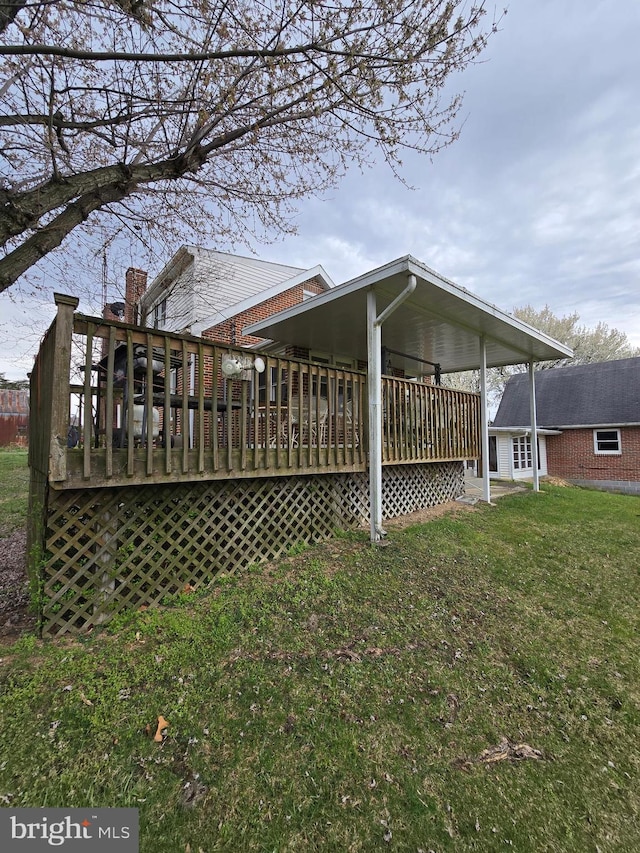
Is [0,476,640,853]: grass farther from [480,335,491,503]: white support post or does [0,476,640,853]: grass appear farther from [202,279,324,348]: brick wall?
[202,279,324,348]: brick wall

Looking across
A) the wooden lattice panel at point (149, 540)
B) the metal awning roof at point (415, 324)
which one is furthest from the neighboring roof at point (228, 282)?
the wooden lattice panel at point (149, 540)

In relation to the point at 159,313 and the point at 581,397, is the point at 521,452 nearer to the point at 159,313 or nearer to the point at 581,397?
the point at 581,397

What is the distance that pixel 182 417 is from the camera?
147 inches

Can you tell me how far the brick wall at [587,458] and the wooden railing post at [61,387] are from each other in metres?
20.0

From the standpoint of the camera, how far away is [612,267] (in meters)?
25.6

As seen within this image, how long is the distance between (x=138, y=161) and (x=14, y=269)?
2.11 meters

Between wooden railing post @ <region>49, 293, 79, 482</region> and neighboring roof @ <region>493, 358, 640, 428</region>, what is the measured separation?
65.5ft

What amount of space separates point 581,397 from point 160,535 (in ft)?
68.1

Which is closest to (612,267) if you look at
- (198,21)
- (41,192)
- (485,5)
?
(485,5)

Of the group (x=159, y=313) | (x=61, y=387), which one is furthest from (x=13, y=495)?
(x=61, y=387)

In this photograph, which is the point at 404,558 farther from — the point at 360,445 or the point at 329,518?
the point at 360,445

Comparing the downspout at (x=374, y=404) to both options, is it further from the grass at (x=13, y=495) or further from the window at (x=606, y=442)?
the window at (x=606, y=442)

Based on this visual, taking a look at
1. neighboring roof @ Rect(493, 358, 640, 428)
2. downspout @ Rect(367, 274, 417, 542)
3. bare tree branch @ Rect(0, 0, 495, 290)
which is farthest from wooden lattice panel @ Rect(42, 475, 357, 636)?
neighboring roof @ Rect(493, 358, 640, 428)

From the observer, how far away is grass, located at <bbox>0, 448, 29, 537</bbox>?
280 inches
